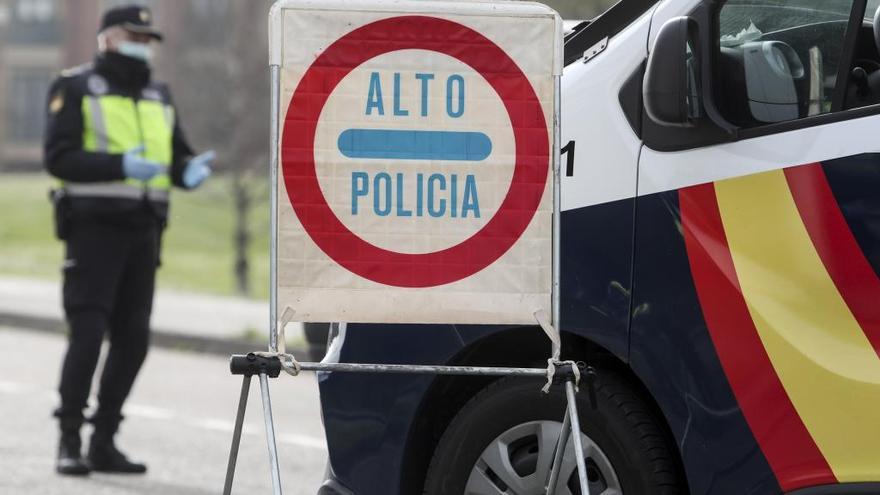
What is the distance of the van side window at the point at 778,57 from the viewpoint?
13.6 ft

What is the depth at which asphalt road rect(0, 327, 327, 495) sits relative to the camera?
6.81 m

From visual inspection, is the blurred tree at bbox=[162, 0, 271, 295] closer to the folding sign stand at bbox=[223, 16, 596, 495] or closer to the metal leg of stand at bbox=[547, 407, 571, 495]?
the metal leg of stand at bbox=[547, 407, 571, 495]

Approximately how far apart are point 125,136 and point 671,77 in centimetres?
367

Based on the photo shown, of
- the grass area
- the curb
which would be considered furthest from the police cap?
the grass area

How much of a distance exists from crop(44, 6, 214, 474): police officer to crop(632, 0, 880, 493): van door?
3.41 meters

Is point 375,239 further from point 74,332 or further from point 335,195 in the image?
point 74,332

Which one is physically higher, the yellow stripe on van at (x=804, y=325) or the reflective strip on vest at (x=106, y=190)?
the reflective strip on vest at (x=106, y=190)

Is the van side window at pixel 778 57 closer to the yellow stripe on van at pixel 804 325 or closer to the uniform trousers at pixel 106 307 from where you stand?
the yellow stripe on van at pixel 804 325

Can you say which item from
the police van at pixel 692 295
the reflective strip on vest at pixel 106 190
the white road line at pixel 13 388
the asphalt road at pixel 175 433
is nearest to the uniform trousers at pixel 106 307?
the reflective strip on vest at pixel 106 190

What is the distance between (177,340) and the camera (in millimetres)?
13320

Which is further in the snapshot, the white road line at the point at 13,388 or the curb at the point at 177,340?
the curb at the point at 177,340

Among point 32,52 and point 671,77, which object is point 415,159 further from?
point 32,52

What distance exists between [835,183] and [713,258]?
36 centimetres

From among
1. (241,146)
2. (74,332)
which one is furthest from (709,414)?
(241,146)
